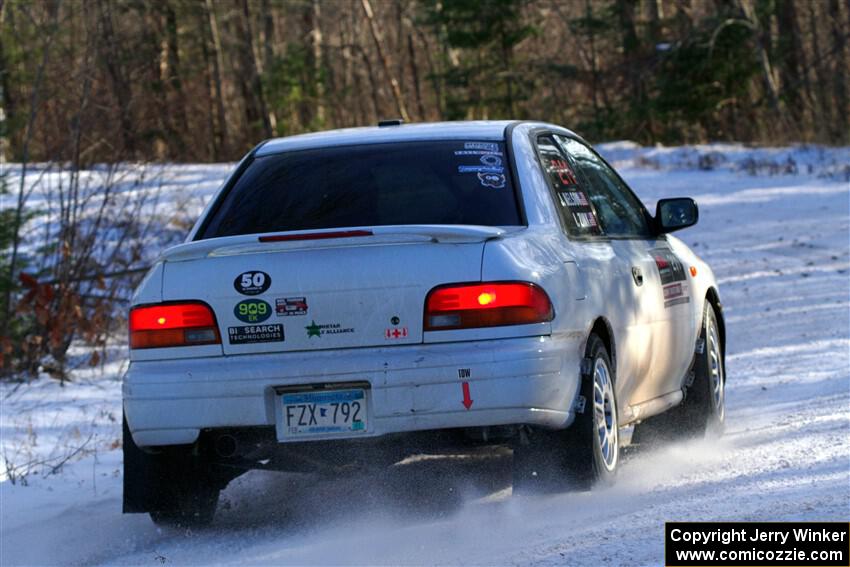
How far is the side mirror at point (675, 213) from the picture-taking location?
7.09 metres

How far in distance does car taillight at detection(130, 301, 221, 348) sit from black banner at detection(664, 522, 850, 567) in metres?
1.86

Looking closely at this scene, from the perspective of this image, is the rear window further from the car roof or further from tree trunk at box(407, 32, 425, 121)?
tree trunk at box(407, 32, 425, 121)

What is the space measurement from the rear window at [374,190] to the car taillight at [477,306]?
1.69 feet

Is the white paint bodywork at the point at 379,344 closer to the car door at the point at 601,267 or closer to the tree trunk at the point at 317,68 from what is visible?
the car door at the point at 601,267

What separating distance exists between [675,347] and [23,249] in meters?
13.4

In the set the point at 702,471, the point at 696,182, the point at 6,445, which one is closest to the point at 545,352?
the point at 702,471

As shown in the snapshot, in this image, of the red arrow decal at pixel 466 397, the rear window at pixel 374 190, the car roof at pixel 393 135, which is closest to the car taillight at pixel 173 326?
the rear window at pixel 374 190

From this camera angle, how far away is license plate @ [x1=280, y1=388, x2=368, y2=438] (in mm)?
5172

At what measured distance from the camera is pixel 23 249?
18578mm

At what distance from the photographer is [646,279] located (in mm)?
6609

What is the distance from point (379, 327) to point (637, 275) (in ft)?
5.74

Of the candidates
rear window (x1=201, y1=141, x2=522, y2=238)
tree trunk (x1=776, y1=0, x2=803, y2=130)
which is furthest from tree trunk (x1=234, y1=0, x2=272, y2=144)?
rear window (x1=201, y1=141, x2=522, y2=238)

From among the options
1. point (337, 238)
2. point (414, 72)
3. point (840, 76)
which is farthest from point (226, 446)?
point (414, 72)

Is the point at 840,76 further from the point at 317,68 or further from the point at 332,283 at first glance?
the point at 332,283
